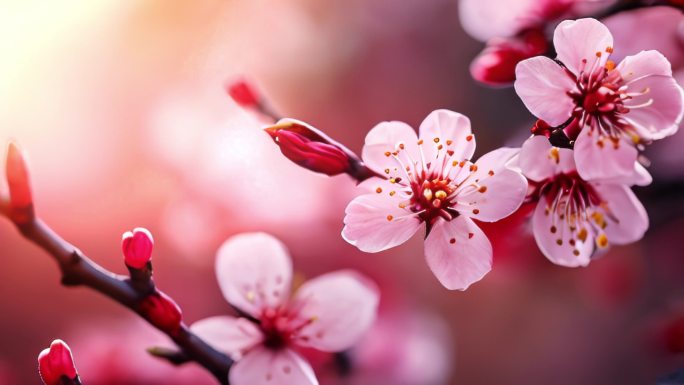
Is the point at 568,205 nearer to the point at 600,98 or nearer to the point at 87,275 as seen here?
the point at 600,98

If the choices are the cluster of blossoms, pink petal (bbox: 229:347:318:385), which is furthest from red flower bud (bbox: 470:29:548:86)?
pink petal (bbox: 229:347:318:385)

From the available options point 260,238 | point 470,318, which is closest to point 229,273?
point 260,238

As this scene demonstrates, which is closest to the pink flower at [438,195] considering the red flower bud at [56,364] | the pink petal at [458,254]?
the pink petal at [458,254]

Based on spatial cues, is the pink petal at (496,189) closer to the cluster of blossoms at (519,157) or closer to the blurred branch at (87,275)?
the cluster of blossoms at (519,157)

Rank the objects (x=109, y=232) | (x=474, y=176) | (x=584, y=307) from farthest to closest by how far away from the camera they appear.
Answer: (x=584, y=307) → (x=109, y=232) → (x=474, y=176)

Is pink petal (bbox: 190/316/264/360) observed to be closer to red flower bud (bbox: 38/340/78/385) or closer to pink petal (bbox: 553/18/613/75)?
red flower bud (bbox: 38/340/78/385)

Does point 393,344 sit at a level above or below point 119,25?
below

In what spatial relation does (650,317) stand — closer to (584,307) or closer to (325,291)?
(584,307)
